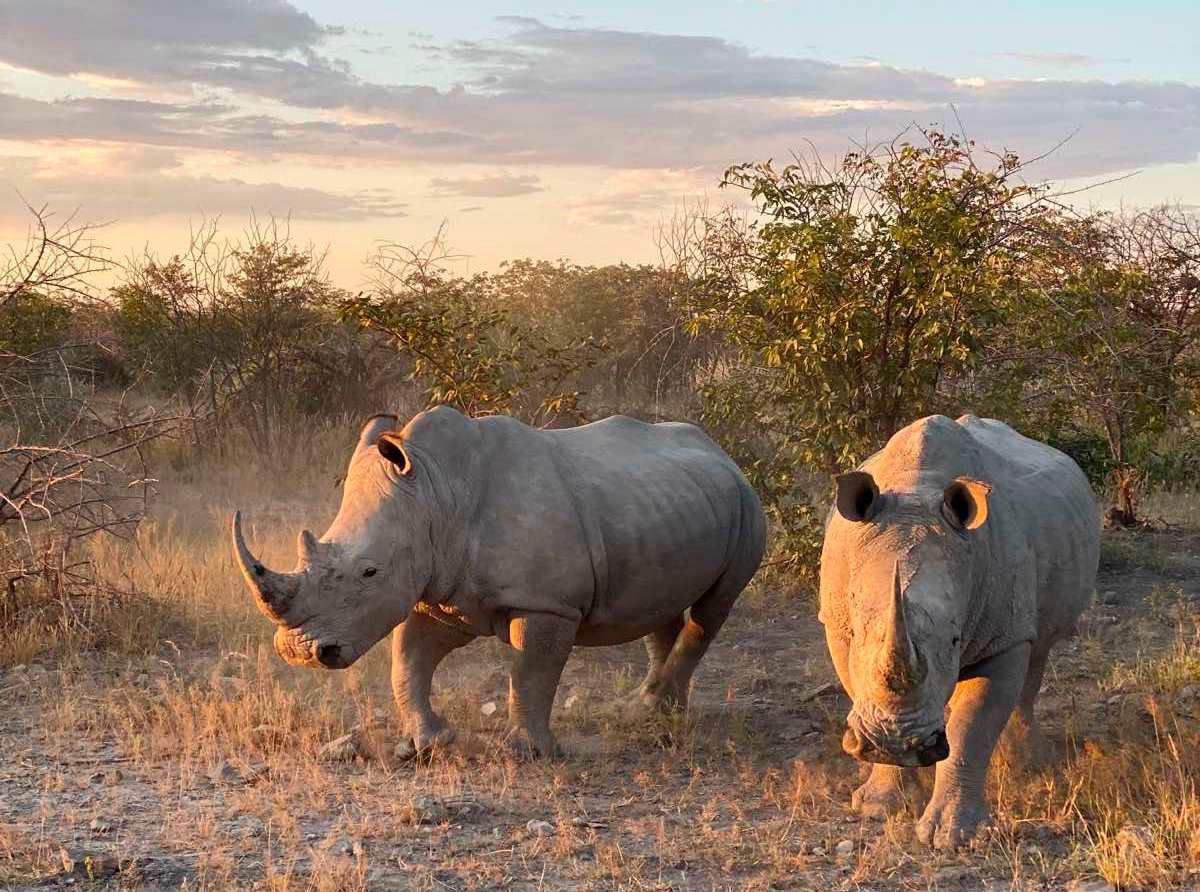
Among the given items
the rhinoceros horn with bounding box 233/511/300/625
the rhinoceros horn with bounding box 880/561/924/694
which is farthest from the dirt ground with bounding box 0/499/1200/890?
the rhinoceros horn with bounding box 880/561/924/694

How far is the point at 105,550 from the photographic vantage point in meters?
10.9

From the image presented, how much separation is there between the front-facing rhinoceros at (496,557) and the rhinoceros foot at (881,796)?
1.61 m

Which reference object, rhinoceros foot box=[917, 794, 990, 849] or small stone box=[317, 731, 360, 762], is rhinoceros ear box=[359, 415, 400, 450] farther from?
rhinoceros foot box=[917, 794, 990, 849]

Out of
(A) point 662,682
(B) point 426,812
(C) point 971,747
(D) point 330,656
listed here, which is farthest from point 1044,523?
(D) point 330,656

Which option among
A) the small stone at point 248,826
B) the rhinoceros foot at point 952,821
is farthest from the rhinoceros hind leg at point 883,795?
the small stone at point 248,826

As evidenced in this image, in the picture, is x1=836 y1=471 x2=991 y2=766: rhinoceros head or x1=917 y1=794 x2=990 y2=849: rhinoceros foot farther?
x1=917 y1=794 x2=990 y2=849: rhinoceros foot

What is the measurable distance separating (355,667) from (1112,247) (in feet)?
29.5

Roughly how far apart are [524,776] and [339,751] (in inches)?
36.6

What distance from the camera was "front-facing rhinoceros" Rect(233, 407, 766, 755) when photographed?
6.36 m

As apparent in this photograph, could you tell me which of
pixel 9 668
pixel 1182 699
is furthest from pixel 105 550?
pixel 1182 699

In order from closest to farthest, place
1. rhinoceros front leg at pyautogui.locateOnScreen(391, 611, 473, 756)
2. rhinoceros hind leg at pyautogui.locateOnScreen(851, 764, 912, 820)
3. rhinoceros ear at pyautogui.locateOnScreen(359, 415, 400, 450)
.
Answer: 1. rhinoceros hind leg at pyautogui.locateOnScreen(851, 764, 912, 820)
2. rhinoceros front leg at pyautogui.locateOnScreen(391, 611, 473, 756)
3. rhinoceros ear at pyautogui.locateOnScreen(359, 415, 400, 450)

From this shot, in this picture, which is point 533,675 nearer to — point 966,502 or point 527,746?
point 527,746

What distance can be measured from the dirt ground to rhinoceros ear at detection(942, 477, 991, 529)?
4.18ft

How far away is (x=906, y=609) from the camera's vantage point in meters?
5.03
